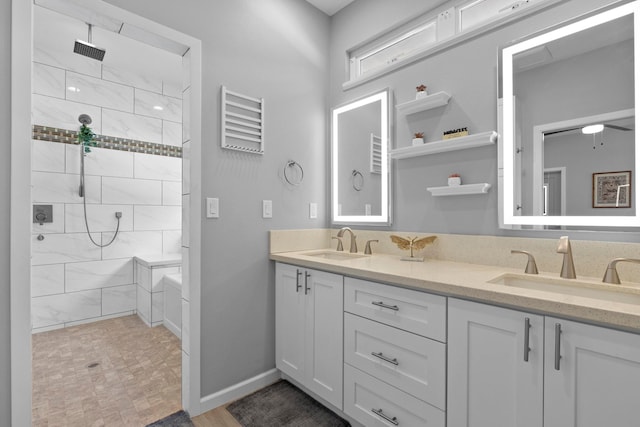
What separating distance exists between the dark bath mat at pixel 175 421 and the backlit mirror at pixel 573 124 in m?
2.02

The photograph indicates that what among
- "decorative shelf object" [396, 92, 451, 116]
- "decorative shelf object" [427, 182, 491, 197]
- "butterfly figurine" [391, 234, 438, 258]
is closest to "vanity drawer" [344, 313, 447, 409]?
"butterfly figurine" [391, 234, 438, 258]

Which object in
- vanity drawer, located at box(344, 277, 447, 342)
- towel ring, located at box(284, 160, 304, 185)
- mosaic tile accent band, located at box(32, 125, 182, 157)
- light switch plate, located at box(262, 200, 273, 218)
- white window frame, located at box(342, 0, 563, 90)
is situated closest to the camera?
vanity drawer, located at box(344, 277, 447, 342)

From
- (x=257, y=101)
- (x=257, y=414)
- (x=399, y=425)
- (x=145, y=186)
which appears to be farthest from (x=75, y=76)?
(x=399, y=425)

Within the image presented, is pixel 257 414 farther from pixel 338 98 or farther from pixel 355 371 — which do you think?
pixel 338 98

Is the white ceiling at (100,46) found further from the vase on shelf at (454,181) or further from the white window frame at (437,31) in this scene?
the vase on shelf at (454,181)

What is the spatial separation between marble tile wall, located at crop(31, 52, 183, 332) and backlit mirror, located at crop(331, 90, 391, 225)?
2229mm

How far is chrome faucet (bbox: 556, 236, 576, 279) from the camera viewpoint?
4.37 feet

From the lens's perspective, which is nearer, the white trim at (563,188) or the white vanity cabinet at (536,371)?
the white vanity cabinet at (536,371)

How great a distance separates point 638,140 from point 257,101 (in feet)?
6.44

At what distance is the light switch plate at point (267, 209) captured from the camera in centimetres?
215

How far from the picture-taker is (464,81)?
1.82 m

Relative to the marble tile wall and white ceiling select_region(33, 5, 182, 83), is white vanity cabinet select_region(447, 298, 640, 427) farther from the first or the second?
the marble tile wall

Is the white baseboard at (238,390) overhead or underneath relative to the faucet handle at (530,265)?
underneath

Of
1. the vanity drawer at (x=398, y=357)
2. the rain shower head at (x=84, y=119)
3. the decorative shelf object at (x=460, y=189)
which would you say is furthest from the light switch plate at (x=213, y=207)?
the rain shower head at (x=84, y=119)
